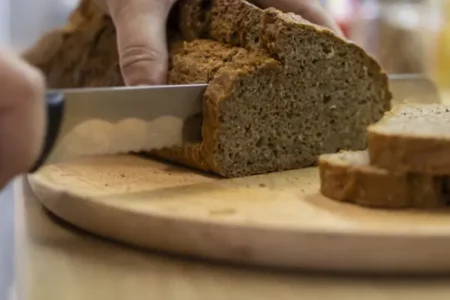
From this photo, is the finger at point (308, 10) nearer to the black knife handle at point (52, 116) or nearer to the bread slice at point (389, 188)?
the bread slice at point (389, 188)

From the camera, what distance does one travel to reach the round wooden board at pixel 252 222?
0.96 m

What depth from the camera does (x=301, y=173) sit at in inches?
53.9

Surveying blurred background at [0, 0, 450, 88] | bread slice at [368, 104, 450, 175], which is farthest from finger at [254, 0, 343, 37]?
blurred background at [0, 0, 450, 88]

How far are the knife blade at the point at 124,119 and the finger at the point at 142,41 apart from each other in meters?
0.19

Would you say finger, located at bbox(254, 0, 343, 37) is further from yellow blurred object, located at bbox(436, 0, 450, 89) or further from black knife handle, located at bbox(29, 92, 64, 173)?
yellow blurred object, located at bbox(436, 0, 450, 89)

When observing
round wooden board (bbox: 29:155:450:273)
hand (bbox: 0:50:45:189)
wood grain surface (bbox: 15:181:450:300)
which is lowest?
wood grain surface (bbox: 15:181:450:300)

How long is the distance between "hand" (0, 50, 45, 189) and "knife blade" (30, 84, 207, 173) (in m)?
0.19

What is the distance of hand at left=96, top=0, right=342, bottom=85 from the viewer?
1460mm

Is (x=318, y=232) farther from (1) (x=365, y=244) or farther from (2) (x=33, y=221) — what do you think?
(2) (x=33, y=221)

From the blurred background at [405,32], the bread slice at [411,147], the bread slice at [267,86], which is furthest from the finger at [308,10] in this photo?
the blurred background at [405,32]

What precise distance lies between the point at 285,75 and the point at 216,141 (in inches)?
6.5

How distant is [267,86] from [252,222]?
0.40 metres

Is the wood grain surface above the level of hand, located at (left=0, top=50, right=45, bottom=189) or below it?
below

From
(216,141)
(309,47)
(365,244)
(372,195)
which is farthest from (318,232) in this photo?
(309,47)
